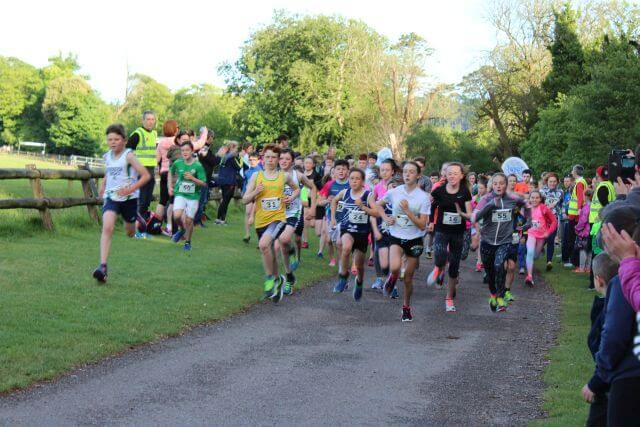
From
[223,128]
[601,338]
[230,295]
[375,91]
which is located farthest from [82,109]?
[601,338]

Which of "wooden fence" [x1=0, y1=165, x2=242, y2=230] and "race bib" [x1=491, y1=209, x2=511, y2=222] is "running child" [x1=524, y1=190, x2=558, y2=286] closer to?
"race bib" [x1=491, y1=209, x2=511, y2=222]

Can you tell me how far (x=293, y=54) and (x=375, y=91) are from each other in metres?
9.69

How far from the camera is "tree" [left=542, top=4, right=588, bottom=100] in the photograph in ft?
170

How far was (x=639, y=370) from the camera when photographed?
158 inches

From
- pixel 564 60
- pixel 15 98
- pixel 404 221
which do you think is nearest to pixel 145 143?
pixel 404 221

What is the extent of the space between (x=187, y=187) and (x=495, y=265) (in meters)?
6.26

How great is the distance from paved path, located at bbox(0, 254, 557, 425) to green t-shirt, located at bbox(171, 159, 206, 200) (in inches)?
201

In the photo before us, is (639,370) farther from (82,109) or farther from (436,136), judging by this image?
(82,109)

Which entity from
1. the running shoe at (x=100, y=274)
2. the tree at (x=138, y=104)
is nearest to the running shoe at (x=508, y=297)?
the running shoe at (x=100, y=274)

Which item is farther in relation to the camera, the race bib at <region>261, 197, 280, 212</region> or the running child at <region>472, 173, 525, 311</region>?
the running child at <region>472, 173, 525, 311</region>

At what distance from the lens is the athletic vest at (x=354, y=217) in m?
13.1

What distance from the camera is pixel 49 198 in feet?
56.6

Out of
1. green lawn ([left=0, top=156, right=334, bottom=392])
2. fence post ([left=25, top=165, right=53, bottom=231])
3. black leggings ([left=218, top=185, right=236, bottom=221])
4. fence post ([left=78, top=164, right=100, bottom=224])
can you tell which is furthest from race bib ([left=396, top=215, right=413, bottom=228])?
black leggings ([left=218, top=185, right=236, bottom=221])

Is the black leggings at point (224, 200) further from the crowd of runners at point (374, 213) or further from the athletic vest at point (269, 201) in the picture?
the athletic vest at point (269, 201)
